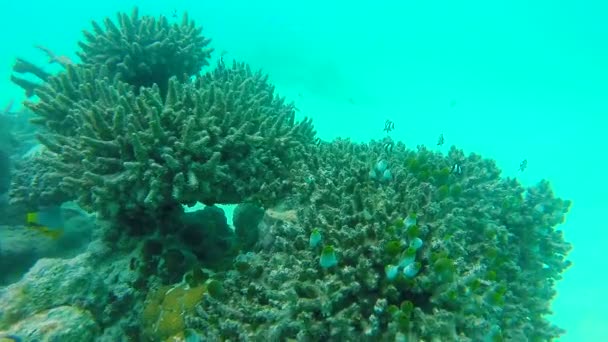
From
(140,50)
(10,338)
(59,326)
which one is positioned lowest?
(10,338)

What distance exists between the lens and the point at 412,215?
3693mm

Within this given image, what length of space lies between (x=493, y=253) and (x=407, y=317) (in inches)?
80.8

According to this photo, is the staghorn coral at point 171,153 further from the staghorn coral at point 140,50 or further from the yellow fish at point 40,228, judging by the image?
the staghorn coral at point 140,50

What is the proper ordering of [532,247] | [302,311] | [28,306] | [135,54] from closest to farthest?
[302,311] < [28,306] < [532,247] < [135,54]

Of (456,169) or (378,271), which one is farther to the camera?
(456,169)

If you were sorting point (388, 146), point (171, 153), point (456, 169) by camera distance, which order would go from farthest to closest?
point (388, 146) < point (456, 169) < point (171, 153)

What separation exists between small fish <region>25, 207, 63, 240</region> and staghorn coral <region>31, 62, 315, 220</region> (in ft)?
4.54

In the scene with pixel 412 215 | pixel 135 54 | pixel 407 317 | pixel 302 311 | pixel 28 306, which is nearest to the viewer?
pixel 407 317

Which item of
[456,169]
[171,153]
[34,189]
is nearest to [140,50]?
[34,189]

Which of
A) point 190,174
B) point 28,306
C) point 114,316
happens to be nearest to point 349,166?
point 190,174

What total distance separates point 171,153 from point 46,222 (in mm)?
3137

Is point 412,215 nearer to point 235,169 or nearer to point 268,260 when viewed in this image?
point 268,260

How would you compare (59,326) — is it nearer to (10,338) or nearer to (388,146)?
(10,338)

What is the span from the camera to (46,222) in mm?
6305
